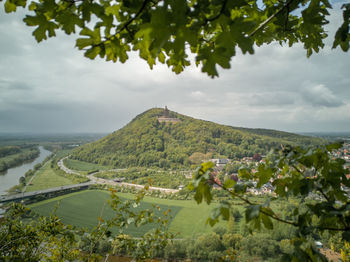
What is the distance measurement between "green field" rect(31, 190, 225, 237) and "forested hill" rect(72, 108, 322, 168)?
842 inches

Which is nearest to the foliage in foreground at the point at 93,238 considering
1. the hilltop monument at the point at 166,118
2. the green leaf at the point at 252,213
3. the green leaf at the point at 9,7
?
the green leaf at the point at 252,213

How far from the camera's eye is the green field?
16.5m

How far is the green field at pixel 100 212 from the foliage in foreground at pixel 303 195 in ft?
45.9

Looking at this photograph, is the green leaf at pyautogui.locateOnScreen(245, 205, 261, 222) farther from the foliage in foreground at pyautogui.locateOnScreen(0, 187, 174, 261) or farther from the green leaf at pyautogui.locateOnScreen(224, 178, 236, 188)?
the foliage in foreground at pyautogui.locateOnScreen(0, 187, 174, 261)

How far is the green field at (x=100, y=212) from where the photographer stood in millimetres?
16523

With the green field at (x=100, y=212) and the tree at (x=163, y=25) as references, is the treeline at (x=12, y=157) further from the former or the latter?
the tree at (x=163, y=25)

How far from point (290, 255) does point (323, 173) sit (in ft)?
1.57

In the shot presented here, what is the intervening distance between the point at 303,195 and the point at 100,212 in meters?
20.3

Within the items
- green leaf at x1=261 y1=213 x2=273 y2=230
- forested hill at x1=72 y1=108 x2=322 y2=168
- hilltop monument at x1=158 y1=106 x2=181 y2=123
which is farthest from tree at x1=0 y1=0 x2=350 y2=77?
hilltop monument at x1=158 y1=106 x2=181 y2=123

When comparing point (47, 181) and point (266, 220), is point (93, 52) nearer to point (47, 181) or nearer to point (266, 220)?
point (266, 220)

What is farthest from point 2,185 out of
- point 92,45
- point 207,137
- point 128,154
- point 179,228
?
point 207,137

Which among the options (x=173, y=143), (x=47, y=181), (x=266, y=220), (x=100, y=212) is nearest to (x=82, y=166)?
(x=47, y=181)

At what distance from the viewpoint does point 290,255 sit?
0.73 metres

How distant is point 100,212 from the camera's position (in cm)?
1756
